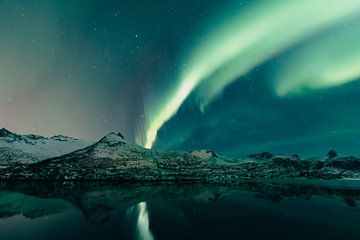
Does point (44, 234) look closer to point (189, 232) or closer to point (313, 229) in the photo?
point (189, 232)

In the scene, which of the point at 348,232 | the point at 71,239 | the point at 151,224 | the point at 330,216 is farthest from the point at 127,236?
the point at 330,216

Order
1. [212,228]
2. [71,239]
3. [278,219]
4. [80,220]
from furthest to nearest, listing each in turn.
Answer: [278,219] → [80,220] → [212,228] → [71,239]

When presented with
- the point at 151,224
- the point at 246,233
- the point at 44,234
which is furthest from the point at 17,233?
the point at 246,233

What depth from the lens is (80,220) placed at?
61.4 metres

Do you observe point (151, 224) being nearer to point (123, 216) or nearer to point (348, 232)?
point (123, 216)

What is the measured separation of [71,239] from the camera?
137 feet

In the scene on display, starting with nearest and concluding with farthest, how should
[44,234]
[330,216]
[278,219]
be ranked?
[44,234] < [278,219] < [330,216]

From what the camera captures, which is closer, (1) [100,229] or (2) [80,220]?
(1) [100,229]

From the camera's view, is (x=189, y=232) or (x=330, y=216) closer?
(x=189, y=232)

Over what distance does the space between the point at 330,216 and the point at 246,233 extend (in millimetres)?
34049

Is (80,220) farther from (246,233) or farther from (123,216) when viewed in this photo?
(246,233)

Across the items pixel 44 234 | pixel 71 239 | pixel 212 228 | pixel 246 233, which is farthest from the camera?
pixel 212 228

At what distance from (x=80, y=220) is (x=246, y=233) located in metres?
33.7

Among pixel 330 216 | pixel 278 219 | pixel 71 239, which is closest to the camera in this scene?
pixel 71 239
